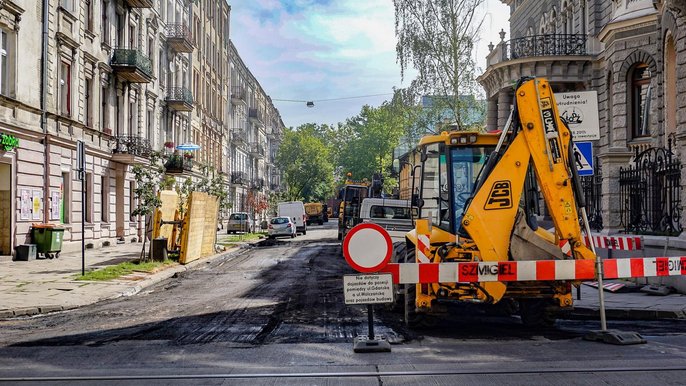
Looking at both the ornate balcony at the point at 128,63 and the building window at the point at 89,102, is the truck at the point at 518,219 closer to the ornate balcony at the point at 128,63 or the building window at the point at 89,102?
the building window at the point at 89,102

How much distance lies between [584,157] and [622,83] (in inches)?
506

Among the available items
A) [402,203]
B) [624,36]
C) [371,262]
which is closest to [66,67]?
[402,203]

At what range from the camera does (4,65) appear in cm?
2084

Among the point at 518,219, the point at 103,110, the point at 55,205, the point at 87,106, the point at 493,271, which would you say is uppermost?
the point at 103,110

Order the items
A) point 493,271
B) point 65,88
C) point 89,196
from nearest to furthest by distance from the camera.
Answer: point 493,271 < point 65,88 < point 89,196

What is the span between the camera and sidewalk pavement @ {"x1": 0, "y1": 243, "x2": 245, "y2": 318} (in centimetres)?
1180

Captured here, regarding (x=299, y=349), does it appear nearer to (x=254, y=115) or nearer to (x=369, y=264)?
(x=369, y=264)

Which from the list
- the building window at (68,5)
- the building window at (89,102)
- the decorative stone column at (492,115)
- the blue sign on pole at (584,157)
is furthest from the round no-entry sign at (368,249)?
the decorative stone column at (492,115)

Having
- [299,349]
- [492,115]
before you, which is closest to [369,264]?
[299,349]

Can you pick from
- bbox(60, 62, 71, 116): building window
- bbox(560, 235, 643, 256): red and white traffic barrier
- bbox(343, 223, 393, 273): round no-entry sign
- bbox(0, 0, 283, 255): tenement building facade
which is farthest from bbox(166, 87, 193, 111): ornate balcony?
bbox(343, 223, 393, 273): round no-entry sign

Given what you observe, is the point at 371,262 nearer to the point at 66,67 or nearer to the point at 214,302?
the point at 214,302

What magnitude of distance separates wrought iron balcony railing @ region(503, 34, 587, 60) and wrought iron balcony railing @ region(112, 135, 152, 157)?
645 inches

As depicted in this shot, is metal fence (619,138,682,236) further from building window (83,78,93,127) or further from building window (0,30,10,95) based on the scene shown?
building window (83,78,93,127)

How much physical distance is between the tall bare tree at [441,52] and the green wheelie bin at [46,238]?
20235mm
